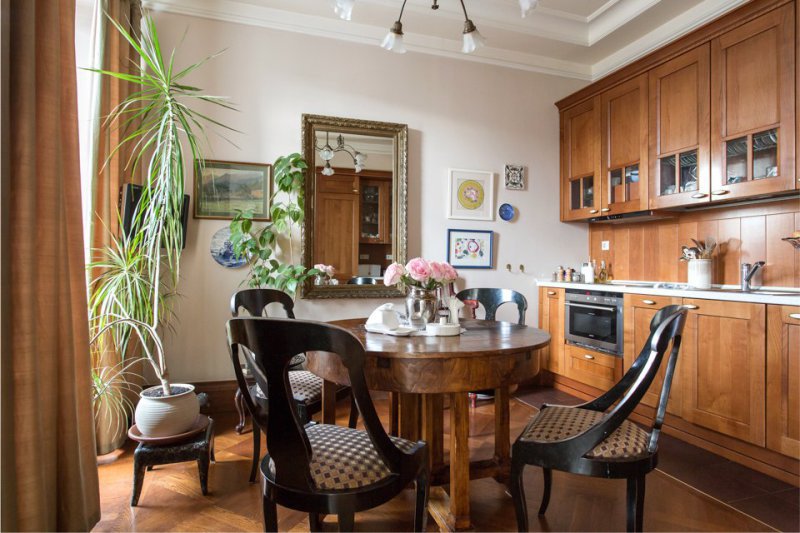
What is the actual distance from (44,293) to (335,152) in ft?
8.33

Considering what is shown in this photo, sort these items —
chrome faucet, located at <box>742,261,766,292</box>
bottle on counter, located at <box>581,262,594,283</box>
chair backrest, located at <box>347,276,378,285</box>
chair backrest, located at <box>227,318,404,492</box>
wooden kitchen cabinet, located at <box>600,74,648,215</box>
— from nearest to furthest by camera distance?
chair backrest, located at <box>227,318,404,492</box>, chrome faucet, located at <box>742,261,766,292</box>, wooden kitchen cabinet, located at <box>600,74,648,215</box>, chair backrest, located at <box>347,276,378,285</box>, bottle on counter, located at <box>581,262,594,283</box>

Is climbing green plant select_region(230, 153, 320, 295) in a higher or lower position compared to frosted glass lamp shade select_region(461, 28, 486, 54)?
lower

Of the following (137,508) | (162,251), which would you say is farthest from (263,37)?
(137,508)

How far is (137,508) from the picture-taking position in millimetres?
1928

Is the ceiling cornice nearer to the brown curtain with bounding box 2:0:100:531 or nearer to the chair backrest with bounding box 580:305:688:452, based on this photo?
the brown curtain with bounding box 2:0:100:531

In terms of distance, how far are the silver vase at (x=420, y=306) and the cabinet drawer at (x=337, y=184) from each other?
1.70 metres

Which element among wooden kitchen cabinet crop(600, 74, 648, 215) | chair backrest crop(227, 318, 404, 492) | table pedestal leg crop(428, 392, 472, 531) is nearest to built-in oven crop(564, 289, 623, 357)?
wooden kitchen cabinet crop(600, 74, 648, 215)

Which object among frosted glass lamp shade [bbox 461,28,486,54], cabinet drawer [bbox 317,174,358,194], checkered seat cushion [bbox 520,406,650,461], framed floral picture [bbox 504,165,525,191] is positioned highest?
frosted glass lamp shade [bbox 461,28,486,54]

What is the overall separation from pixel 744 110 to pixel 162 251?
13.0 feet

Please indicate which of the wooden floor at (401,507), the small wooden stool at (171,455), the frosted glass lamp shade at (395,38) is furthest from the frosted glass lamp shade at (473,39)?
the small wooden stool at (171,455)

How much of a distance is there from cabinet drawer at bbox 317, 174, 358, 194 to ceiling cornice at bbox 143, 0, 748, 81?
119cm

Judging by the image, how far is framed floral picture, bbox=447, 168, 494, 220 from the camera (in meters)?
3.86

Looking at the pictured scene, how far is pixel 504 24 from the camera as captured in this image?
364 centimetres

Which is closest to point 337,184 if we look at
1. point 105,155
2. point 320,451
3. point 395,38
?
point 395,38
